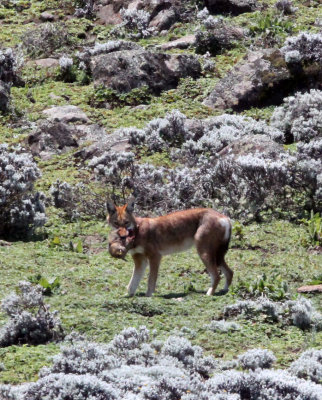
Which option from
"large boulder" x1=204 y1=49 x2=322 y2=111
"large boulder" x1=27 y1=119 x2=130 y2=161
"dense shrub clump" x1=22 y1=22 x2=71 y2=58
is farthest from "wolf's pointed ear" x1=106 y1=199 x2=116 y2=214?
Result: "dense shrub clump" x1=22 y1=22 x2=71 y2=58

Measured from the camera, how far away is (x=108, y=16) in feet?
84.7

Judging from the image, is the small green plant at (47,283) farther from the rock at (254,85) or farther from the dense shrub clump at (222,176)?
the rock at (254,85)

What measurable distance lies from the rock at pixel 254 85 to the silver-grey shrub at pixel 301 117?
2.96 ft

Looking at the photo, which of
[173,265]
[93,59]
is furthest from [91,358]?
[93,59]

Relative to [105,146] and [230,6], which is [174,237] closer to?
[105,146]

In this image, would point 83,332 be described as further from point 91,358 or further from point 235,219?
point 235,219

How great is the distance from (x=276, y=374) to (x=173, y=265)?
5.12m

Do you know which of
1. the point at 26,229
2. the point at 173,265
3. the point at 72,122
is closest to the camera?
the point at 173,265

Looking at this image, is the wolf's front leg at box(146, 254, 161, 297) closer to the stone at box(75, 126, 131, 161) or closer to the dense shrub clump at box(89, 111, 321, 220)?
the dense shrub clump at box(89, 111, 321, 220)

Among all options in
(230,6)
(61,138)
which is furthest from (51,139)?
(230,6)

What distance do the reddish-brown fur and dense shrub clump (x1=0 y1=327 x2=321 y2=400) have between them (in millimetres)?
2598

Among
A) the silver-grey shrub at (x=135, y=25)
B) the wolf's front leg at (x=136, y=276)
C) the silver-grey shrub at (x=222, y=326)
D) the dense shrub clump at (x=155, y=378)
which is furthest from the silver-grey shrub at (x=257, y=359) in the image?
the silver-grey shrub at (x=135, y=25)

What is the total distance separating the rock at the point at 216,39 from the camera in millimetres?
22416

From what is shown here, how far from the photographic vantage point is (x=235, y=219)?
1428cm
